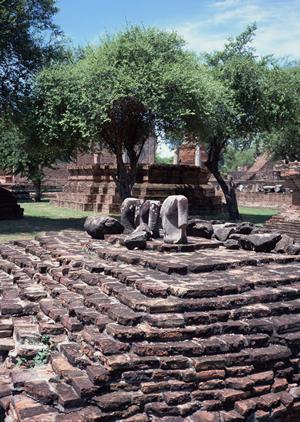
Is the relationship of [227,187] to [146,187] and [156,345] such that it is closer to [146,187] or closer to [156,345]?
[146,187]

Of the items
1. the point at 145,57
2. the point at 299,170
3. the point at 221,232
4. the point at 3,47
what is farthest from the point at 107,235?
the point at 3,47

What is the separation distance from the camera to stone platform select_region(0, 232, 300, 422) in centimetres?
348

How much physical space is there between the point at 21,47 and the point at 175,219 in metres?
10.1

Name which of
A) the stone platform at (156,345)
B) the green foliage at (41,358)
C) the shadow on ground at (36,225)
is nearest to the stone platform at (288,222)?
the shadow on ground at (36,225)

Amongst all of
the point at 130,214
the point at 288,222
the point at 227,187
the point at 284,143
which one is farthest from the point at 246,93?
the point at 284,143

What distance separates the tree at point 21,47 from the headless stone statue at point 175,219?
9132mm

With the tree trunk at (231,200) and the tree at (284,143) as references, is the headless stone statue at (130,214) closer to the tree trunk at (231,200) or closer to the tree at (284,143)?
the tree trunk at (231,200)

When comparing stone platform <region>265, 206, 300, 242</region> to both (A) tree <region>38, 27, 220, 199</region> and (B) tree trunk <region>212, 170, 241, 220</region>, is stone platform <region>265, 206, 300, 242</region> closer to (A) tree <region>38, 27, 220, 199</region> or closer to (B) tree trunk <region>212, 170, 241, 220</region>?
(A) tree <region>38, 27, 220, 199</region>

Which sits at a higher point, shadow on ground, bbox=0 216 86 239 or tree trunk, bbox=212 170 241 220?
tree trunk, bbox=212 170 241 220

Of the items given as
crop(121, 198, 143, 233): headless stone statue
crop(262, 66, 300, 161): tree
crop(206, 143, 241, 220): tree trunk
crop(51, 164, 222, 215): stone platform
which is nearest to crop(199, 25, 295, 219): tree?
crop(206, 143, 241, 220): tree trunk

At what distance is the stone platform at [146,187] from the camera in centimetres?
1897

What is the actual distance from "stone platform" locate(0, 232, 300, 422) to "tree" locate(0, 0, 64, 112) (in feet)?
33.6

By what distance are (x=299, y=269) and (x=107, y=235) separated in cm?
286

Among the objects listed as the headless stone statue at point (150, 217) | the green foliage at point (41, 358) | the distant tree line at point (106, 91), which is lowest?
the green foliage at point (41, 358)
